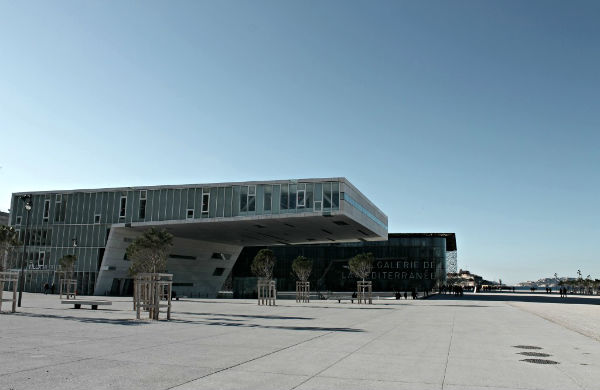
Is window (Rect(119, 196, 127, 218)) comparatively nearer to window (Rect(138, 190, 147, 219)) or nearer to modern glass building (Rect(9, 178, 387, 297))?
modern glass building (Rect(9, 178, 387, 297))

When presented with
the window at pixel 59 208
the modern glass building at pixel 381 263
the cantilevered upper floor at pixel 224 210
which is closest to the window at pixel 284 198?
the cantilevered upper floor at pixel 224 210

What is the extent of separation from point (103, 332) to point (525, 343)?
13.9m

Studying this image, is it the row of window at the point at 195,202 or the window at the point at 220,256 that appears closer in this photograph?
the row of window at the point at 195,202

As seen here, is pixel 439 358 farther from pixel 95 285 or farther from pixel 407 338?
pixel 95 285

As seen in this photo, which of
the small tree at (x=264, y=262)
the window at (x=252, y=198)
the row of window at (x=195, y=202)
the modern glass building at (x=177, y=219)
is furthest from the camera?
the window at (x=252, y=198)

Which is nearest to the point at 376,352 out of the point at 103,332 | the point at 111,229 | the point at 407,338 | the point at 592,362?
the point at 407,338

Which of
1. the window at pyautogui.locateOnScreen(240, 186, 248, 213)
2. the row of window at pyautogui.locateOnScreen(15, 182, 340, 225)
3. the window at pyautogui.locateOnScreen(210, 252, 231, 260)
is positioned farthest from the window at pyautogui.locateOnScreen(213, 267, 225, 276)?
the window at pyautogui.locateOnScreen(240, 186, 248, 213)

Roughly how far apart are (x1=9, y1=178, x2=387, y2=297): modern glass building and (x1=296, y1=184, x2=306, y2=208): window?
0.11 m

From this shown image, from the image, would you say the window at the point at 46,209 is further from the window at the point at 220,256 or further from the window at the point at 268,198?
the window at the point at 268,198

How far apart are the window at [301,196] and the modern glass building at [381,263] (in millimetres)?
63112

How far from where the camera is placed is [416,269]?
383 feet

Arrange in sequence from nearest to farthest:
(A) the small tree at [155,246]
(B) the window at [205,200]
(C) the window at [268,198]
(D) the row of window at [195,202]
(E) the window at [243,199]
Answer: (A) the small tree at [155,246]
(D) the row of window at [195,202]
(C) the window at [268,198]
(E) the window at [243,199]
(B) the window at [205,200]

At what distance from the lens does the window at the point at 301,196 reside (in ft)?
180

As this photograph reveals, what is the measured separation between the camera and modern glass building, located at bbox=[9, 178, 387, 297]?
2184 inches
